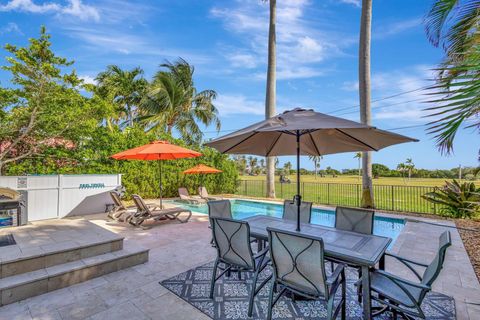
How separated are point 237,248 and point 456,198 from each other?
28.1ft

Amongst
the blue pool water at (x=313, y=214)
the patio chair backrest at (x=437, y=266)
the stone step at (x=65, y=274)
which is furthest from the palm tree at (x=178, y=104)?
the patio chair backrest at (x=437, y=266)

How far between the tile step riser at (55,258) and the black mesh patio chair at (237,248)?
2103mm

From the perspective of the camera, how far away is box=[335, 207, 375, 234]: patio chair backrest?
11.4 ft

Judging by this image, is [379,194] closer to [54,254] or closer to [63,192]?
[63,192]

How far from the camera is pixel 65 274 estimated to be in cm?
329

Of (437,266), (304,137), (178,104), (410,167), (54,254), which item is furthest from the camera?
(410,167)

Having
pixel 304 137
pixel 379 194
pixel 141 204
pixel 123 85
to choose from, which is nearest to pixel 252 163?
pixel 379 194

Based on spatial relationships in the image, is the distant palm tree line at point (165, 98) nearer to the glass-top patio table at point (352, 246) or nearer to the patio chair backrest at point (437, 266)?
the glass-top patio table at point (352, 246)

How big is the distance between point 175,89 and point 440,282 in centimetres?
1464

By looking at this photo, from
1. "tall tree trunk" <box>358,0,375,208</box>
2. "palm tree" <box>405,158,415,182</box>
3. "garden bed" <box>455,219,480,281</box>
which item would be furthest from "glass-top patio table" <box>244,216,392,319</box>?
"palm tree" <box>405,158,415,182</box>

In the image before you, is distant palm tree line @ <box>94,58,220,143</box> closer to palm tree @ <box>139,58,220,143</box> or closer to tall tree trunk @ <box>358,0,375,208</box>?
palm tree @ <box>139,58,220,143</box>

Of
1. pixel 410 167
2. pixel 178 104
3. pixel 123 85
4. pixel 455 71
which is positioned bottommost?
pixel 410 167

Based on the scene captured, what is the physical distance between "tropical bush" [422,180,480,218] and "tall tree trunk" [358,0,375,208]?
5.97 ft

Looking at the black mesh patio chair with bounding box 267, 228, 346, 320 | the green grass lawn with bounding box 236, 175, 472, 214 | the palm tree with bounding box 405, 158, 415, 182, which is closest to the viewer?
the black mesh patio chair with bounding box 267, 228, 346, 320
